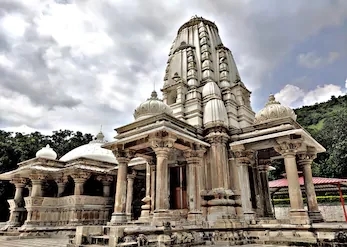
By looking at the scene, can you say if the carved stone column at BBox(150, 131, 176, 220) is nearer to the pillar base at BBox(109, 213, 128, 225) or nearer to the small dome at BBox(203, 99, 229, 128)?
the pillar base at BBox(109, 213, 128, 225)

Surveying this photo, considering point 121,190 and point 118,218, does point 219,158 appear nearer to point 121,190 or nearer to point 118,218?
point 121,190

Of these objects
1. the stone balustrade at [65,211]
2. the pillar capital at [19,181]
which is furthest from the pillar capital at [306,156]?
the pillar capital at [19,181]

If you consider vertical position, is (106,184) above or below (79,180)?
below

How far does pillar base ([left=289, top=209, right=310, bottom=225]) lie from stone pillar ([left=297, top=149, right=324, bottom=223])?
A: 1.91 meters

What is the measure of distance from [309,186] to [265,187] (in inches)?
111

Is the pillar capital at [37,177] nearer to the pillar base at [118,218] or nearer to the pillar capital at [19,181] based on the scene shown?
the pillar capital at [19,181]

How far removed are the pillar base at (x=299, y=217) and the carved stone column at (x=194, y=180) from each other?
3893 mm

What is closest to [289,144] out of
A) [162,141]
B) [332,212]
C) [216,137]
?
[216,137]

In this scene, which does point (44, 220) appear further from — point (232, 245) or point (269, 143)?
point (269, 143)

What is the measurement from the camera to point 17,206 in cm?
1934

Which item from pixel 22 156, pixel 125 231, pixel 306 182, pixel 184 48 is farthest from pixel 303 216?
pixel 22 156

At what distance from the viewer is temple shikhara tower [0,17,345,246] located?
436 inches

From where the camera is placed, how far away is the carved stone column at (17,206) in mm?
18844

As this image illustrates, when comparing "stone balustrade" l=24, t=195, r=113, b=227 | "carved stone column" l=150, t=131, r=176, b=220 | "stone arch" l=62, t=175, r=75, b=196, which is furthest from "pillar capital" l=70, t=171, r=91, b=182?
"carved stone column" l=150, t=131, r=176, b=220
